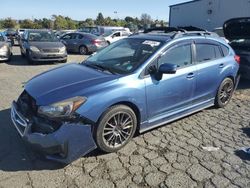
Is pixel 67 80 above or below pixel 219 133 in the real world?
above

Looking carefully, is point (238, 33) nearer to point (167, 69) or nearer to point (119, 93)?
point (167, 69)

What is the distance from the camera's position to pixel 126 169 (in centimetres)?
353

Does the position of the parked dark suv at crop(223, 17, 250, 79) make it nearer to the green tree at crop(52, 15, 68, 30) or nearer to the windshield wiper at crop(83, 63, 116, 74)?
the windshield wiper at crop(83, 63, 116, 74)

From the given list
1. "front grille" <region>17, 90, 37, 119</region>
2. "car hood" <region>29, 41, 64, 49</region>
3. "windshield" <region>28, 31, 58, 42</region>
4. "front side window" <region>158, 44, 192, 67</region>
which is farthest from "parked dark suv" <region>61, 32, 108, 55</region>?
"front grille" <region>17, 90, 37, 119</region>

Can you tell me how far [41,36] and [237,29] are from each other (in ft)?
27.9

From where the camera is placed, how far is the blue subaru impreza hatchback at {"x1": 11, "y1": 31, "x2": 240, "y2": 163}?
3.41 m

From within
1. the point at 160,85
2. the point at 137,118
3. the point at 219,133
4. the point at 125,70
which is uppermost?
the point at 125,70

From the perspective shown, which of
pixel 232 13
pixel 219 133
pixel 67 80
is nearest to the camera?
pixel 67 80

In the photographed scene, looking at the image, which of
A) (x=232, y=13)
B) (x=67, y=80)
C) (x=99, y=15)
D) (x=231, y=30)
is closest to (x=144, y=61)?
(x=67, y=80)

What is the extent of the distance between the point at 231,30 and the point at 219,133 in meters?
5.17

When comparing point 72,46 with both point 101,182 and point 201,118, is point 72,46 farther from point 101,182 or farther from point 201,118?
point 101,182

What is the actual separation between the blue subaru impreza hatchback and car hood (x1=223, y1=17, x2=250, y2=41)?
3.13 meters

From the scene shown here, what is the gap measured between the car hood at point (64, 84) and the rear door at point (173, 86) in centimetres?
71

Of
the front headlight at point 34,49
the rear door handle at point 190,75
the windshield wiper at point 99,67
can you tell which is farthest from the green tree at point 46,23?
the rear door handle at point 190,75
